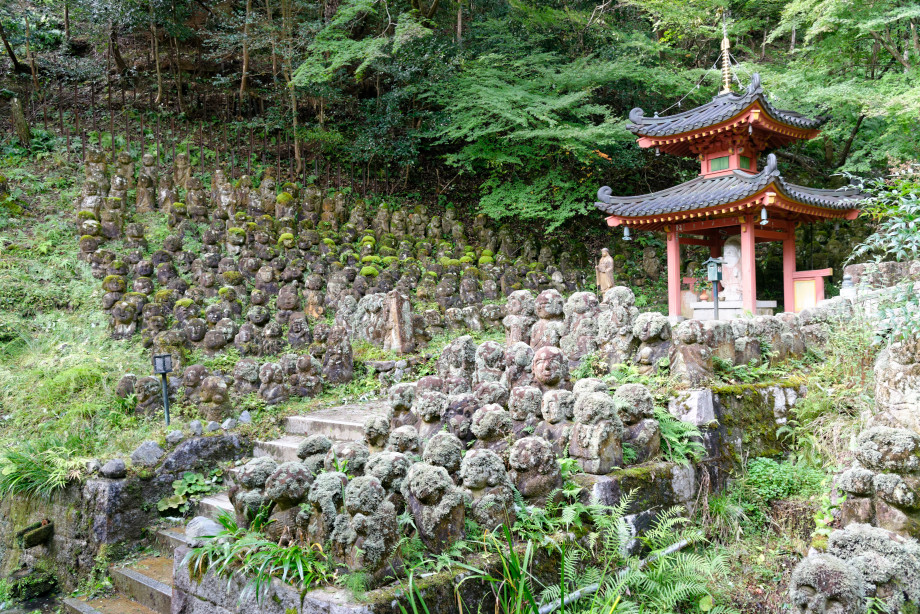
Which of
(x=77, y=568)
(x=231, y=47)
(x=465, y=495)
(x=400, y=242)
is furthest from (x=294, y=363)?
(x=231, y=47)

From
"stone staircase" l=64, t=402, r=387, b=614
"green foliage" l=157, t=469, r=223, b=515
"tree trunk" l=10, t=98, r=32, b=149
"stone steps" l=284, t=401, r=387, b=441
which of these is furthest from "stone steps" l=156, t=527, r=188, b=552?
"tree trunk" l=10, t=98, r=32, b=149

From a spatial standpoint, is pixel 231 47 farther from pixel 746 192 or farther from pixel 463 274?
pixel 746 192

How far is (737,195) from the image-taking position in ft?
29.9

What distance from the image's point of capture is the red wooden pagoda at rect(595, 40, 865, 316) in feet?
30.7

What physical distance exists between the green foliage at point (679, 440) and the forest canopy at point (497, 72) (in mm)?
8796

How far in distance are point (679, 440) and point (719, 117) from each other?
687cm

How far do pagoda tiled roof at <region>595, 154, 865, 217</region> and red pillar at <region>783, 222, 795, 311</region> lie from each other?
0.84 metres

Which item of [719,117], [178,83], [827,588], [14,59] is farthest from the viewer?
[178,83]

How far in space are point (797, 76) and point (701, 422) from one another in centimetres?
991

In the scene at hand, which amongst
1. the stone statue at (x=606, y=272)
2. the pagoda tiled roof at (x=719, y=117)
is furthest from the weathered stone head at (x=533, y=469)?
the stone statue at (x=606, y=272)

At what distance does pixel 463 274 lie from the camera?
1184cm

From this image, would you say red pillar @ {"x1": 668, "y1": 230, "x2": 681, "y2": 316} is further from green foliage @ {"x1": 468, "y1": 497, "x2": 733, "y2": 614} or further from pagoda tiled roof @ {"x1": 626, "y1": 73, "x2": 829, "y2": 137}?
green foliage @ {"x1": 468, "y1": 497, "x2": 733, "y2": 614}

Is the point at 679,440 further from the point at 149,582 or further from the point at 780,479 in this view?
the point at 149,582

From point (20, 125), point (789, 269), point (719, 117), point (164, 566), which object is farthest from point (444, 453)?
point (20, 125)
